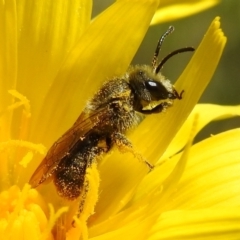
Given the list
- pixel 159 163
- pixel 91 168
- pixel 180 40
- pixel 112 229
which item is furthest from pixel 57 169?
pixel 180 40

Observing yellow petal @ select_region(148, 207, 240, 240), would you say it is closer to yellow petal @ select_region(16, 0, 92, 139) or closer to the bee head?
the bee head

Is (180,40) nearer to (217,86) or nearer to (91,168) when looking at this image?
(217,86)

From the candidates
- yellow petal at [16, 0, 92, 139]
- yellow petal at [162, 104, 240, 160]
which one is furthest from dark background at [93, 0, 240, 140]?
yellow petal at [16, 0, 92, 139]

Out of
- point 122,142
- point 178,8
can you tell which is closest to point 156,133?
point 122,142

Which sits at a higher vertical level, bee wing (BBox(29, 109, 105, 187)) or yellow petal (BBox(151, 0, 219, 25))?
yellow petal (BBox(151, 0, 219, 25))

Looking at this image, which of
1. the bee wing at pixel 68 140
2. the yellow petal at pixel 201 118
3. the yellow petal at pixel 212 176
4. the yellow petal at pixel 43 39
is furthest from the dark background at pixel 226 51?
the bee wing at pixel 68 140

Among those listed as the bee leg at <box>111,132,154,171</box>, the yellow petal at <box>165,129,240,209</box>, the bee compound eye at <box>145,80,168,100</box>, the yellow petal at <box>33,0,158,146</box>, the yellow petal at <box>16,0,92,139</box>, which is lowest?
the yellow petal at <box>165,129,240,209</box>

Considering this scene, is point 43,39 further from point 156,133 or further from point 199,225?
point 199,225

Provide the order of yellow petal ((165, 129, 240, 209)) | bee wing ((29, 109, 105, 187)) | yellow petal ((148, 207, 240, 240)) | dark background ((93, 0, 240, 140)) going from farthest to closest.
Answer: dark background ((93, 0, 240, 140))
yellow petal ((165, 129, 240, 209))
bee wing ((29, 109, 105, 187))
yellow petal ((148, 207, 240, 240))
